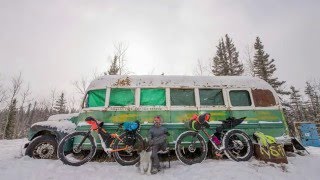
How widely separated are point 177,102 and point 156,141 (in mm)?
1844

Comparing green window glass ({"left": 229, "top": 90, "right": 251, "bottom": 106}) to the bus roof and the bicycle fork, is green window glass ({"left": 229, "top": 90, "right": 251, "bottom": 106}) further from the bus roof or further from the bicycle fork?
the bicycle fork

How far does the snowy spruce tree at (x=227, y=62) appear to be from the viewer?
89.1 ft

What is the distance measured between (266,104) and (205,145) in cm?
281

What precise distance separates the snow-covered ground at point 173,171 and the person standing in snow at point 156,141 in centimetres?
26

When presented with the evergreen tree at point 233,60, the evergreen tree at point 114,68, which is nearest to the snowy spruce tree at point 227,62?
the evergreen tree at point 233,60

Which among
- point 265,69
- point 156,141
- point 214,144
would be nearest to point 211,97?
point 214,144

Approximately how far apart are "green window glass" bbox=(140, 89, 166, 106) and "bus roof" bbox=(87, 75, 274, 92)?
0.70 ft

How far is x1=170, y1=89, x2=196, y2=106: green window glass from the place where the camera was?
24.1 feet

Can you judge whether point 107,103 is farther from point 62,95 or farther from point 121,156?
point 62,95

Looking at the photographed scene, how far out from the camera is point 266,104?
7.49 meters

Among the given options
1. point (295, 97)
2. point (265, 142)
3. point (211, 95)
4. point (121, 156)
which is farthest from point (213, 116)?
point (295, 97)

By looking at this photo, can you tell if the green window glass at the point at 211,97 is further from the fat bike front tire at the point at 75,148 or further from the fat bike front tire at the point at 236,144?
the fat bike front tire at the point at 75,148

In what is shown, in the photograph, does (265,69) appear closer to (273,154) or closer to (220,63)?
(220,63)

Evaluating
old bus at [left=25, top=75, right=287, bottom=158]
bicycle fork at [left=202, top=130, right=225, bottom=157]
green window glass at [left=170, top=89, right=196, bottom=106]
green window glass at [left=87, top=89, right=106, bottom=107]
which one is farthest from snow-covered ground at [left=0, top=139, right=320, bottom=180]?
green window glass at [left=170, top=89, right=196, bottom=106]
